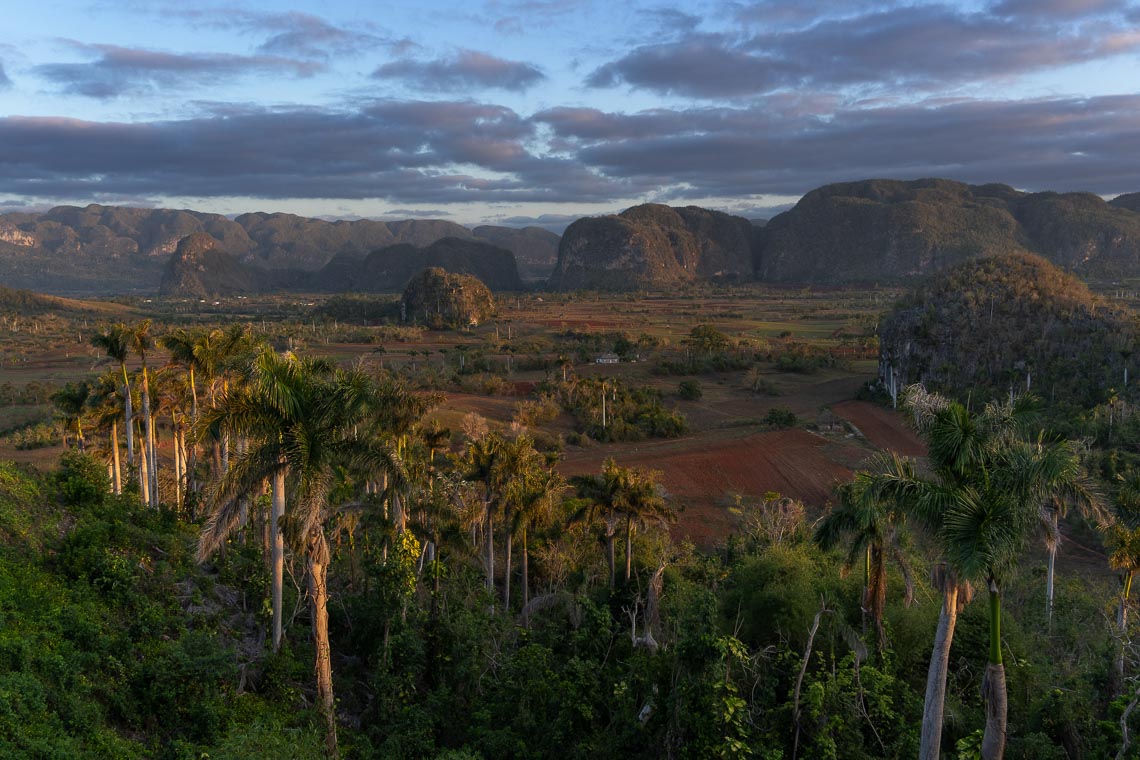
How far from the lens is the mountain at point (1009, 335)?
175ft

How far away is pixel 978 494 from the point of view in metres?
8.48

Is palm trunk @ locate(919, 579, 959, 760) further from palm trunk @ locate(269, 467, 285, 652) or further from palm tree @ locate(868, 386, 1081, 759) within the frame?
palm trunk @ locate(269, 467, 285, 652)

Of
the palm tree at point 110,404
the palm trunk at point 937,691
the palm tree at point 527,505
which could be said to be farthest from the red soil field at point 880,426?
the palm tree at point 110,404

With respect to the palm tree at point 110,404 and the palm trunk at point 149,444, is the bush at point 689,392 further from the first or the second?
the palm trunk at point 149,444

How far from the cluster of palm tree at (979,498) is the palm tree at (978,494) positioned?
0.01 meters

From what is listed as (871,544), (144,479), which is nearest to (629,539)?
(871,544)

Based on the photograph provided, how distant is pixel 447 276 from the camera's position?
13975 centimetres

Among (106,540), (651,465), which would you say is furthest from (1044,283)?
(106,540)

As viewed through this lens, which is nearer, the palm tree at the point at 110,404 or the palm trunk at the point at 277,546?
the palm trunk at the point at 277,546

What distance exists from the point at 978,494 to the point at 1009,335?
2324 inches

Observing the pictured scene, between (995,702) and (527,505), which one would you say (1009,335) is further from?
(995,702)

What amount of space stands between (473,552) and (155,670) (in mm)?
11343

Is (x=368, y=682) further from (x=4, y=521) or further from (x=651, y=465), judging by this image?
(x=651, y=465)

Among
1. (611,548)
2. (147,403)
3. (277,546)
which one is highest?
(147,403)
